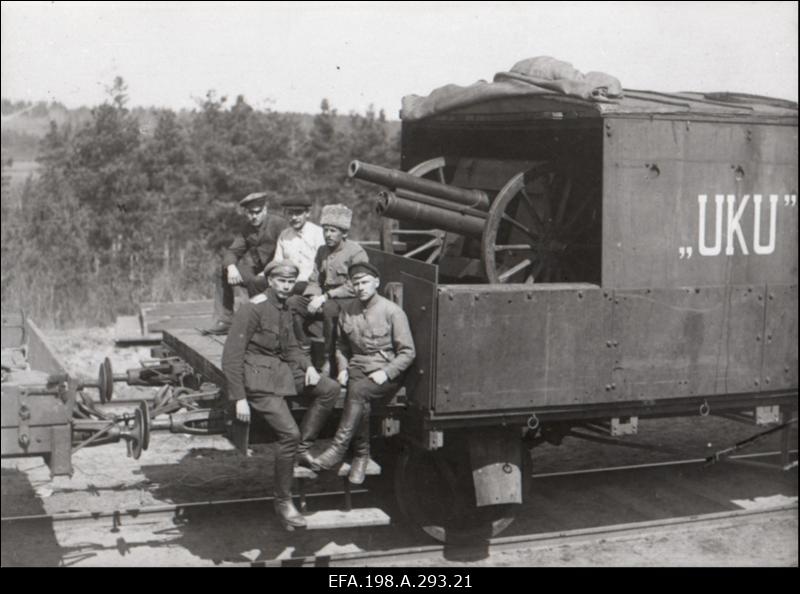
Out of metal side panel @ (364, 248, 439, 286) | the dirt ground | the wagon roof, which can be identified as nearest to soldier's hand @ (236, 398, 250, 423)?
the dirt ground

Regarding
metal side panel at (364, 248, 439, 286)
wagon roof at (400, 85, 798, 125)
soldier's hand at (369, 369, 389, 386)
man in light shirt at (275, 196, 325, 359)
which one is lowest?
soldier's hand at (369, 369, 389, 386)

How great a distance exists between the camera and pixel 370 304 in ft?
24.0

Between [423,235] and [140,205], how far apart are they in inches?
556

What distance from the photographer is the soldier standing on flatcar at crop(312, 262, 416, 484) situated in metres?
7.20

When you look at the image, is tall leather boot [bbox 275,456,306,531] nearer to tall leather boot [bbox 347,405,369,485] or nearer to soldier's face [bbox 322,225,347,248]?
tall leather boot [bbox 347,405,369,485]

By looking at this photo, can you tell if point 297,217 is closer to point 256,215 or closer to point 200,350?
point 256,215

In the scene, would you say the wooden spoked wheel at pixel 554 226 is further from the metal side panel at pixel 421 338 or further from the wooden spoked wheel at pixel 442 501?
the wooden spoked wheel at pixel 442 501

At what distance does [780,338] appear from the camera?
8211 mm

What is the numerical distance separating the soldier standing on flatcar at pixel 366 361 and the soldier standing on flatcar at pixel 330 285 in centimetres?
28

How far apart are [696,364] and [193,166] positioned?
63.6ft

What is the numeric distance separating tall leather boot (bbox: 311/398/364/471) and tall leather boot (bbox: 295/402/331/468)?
8cm

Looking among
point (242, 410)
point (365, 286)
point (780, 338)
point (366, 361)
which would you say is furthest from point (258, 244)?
point (780, 338)

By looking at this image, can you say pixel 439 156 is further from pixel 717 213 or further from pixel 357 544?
pixel 357 544

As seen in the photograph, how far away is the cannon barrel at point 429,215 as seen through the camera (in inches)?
318
